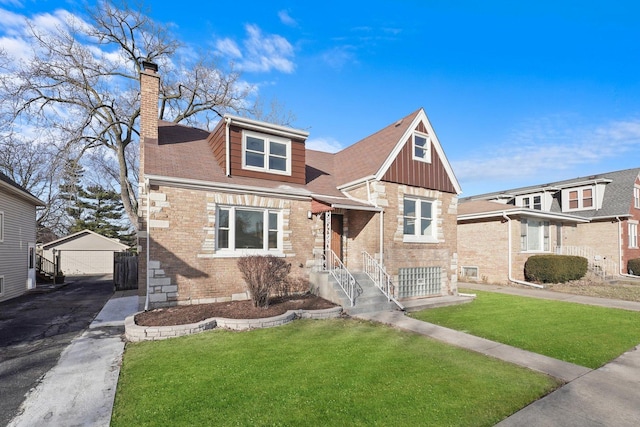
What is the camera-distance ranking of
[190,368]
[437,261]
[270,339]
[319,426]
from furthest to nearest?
[437,261] → [270,339] → [190,368] → [319,426]

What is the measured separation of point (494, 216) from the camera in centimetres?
1697

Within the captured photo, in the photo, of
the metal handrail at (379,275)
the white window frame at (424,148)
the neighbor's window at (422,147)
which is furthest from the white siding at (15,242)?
the neighbor's window at (422,147)

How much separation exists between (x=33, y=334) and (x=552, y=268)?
69.4 ft

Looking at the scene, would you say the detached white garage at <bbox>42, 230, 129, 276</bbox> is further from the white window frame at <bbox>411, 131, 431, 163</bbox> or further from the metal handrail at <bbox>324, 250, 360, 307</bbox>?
the white window frame at <bbox>411, 131, 431, 163</bbox>

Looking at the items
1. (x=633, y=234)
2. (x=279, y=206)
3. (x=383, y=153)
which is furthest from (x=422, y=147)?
(x=633, y=234)

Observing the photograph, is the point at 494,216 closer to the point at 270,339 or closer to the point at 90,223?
the point at 270,339

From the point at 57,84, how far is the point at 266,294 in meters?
19.0

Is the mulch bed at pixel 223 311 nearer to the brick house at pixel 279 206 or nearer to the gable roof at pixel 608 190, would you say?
the brick house at pixel 279 206

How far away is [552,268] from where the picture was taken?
53.3 ft

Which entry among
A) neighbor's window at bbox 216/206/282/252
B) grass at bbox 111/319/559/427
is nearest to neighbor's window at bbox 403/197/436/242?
neighbor's window at bbox 216/206/282/252

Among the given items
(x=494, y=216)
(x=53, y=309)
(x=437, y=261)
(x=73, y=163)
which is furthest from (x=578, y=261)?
(x=73, y=163)

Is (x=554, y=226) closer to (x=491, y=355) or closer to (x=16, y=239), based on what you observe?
(x=491, y=355)

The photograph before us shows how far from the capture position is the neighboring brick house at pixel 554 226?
1677 centimetres

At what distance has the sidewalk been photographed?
155 inches
